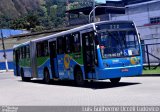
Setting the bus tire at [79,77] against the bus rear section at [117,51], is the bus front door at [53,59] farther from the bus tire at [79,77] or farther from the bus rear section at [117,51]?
the bus rear section at [117,51]

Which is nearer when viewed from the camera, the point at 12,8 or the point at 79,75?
the point at 79,75

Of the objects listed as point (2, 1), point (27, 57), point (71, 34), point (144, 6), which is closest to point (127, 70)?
point (71, 34)

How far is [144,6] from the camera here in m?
46.0

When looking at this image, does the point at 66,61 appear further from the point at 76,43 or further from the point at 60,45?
the point at 76,43

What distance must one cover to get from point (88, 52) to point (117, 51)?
1.42 m

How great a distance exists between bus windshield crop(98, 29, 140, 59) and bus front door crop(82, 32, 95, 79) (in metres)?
0.57

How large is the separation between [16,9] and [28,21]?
3273 inches

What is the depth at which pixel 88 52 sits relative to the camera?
1777 centimetres

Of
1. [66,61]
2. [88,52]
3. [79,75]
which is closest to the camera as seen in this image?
[88,52]

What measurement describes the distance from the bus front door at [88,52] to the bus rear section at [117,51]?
1.76 ft

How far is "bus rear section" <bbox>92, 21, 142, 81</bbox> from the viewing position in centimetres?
1682

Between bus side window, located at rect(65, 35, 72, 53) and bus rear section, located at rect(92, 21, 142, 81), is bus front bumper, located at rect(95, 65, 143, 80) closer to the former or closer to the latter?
bus rear section, located at rect(92, 21, 142, 81)

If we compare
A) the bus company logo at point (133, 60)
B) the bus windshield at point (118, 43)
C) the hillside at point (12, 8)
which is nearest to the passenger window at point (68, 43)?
the bus windshield at point (118, 43)

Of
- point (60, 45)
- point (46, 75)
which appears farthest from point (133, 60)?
point (46, 75)
